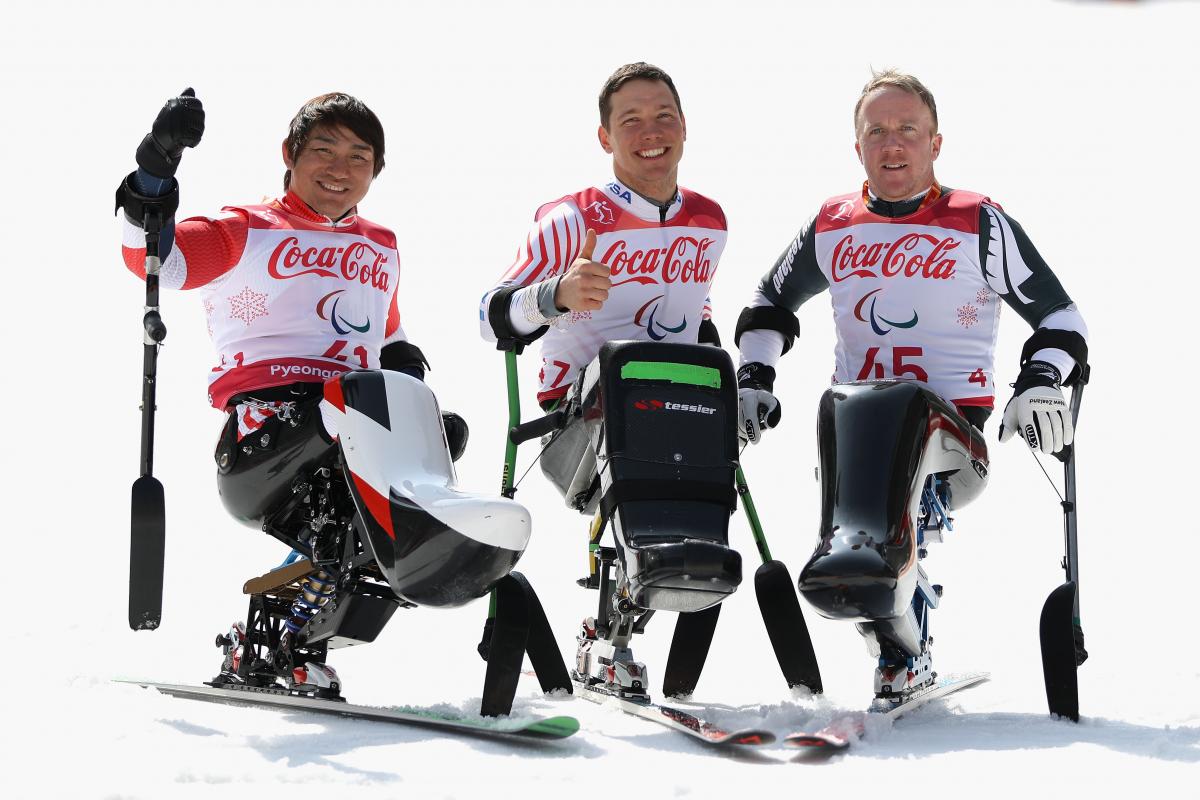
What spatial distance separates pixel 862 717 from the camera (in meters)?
3.60

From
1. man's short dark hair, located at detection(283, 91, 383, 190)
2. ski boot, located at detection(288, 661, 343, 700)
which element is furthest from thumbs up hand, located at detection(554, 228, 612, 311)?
ski boot, located at detection(288, 661, 343, 700)

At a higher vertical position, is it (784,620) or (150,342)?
(150,342)

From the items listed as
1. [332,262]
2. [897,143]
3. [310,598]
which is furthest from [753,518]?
[332,262]

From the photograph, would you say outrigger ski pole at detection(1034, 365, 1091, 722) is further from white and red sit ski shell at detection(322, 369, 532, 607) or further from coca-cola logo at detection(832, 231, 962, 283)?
white and red sit ski shell at detection(322, 369, 532, 607)

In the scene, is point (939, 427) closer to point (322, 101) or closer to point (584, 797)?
point (584, 797)

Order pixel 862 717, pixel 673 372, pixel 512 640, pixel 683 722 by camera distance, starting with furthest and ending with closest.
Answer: pixel 673 372 < pixel 512 640 < pixel 862 717 < pixel 683 722

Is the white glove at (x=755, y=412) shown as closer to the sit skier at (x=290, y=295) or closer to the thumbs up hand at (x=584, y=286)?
the thumbs up hand at (x=584, y=286)

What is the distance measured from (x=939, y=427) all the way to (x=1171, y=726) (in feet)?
3.17

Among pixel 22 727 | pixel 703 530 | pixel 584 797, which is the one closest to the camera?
pixel 584 797

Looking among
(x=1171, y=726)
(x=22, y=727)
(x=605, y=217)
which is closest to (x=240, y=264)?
(x=605, y=217)

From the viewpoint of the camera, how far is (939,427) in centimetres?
384

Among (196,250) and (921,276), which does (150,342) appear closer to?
(196,250)

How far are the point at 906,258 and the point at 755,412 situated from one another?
629mm

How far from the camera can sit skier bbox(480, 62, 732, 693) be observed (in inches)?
166
